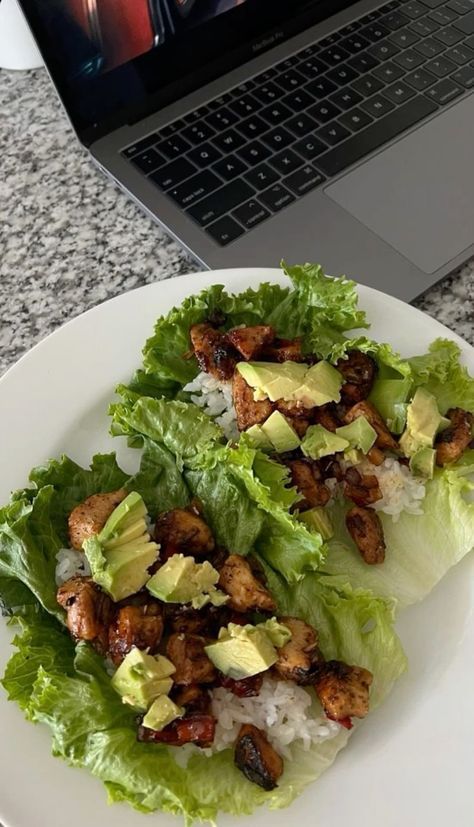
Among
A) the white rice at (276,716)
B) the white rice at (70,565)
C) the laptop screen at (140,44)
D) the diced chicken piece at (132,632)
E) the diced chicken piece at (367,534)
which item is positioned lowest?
the white rice at (276,716)

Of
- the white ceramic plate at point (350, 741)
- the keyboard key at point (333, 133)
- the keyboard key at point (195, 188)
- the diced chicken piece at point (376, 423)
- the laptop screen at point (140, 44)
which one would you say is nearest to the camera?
the white ceramic plate at point (350, 741)

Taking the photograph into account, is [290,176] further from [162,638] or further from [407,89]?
[162,638]

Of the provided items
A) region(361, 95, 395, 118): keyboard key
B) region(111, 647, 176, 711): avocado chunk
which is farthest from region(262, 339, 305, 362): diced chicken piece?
region(361, 95, 395, 118): keyboard key

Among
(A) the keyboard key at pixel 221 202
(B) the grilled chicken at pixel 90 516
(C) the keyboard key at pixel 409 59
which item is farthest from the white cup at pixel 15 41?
(B) the grilled chicken at pixel 90 516

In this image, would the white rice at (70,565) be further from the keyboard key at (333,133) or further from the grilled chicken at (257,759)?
the keyboard key at (333,133)

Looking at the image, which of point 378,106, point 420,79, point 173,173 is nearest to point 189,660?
point 173,173

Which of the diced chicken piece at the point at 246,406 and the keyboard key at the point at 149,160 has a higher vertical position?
the keyboard key at the point at 149,160

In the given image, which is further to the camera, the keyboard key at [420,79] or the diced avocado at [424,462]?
the keyboard key at [420,79]

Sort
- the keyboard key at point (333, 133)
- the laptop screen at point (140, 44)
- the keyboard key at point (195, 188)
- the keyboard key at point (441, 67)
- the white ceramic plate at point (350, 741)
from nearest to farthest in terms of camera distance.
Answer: the white ceramic plate at point (350, 741)
the laptop screen at point (140, 44)
the keyboard key at point (195, 188)
the keyboard key at point (333, 133)
the keyboard key at point (441, 67)

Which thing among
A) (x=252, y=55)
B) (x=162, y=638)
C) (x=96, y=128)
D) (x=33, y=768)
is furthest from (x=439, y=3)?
(x=33, y=768)

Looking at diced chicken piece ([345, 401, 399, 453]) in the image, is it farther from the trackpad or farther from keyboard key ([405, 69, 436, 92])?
keyboard key ([405, 69, 436, 92])
